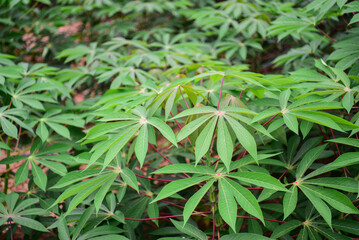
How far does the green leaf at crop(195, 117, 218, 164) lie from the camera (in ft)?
3.00

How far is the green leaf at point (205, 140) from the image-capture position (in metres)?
0.91

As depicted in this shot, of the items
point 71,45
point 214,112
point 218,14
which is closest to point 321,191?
point 214,112

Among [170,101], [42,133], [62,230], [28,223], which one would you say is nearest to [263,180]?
[170,101]

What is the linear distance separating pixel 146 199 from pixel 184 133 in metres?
0.54

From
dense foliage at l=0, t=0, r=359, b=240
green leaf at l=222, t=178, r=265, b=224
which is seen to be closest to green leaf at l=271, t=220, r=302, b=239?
dense foliage at l=0, t=0, r=359, b=240

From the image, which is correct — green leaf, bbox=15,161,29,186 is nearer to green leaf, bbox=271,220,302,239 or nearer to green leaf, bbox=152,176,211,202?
green leaf, bbox=152,176,211,202

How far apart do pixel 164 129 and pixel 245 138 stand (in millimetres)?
277

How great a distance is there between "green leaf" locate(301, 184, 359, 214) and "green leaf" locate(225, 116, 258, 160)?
0.97 ft

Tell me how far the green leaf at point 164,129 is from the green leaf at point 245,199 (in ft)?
0.73

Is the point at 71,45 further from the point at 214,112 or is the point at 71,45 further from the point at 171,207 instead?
the point at 214,112

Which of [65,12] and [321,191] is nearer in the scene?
[321,191]

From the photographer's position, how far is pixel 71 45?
2924mm

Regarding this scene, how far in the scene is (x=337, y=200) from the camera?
3.11 ft

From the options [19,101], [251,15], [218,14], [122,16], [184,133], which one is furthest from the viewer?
[122,16]
